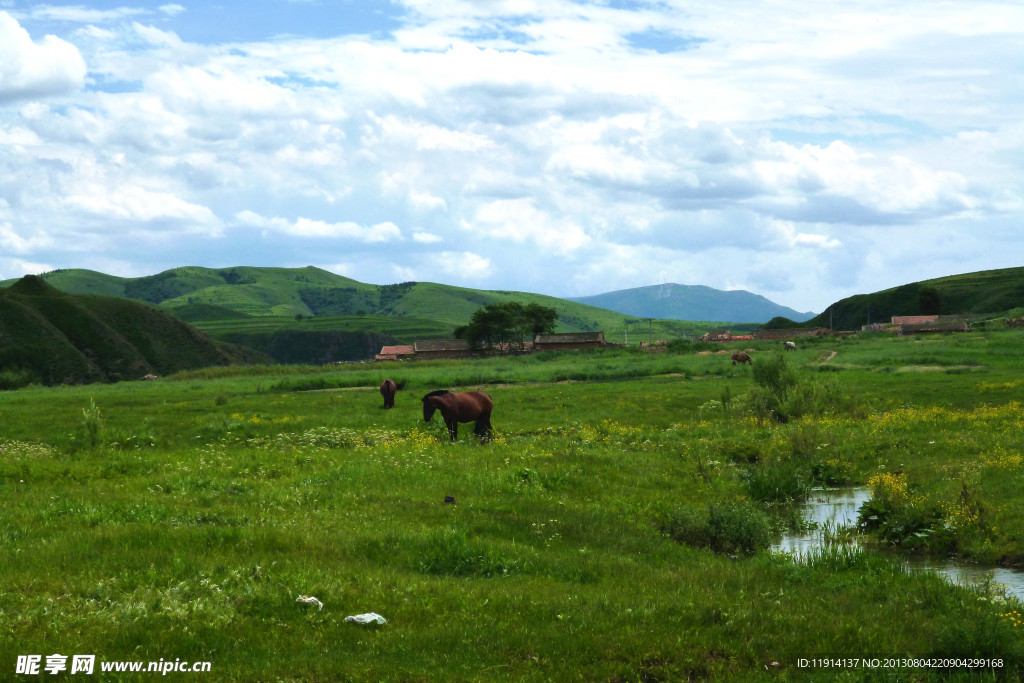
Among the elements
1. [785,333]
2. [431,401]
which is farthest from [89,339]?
[431,401]

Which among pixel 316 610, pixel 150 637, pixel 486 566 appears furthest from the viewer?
pixel 486 566

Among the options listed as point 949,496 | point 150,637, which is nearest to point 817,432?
point 949,496

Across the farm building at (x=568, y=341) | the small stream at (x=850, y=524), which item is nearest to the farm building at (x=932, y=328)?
the farm building at (x=568, y=341)

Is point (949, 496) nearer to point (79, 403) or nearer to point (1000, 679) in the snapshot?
point (1000, 679)

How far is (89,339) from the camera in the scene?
490 ft

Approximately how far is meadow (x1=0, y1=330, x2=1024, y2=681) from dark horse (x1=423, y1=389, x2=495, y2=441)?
1.38 meters

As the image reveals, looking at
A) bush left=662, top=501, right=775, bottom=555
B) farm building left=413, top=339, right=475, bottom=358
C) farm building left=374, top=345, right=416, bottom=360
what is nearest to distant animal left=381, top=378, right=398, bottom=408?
bush left=662, top=501, right=775, bottom=555

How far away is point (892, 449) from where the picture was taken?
91.4 ft

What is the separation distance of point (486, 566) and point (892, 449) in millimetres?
19161

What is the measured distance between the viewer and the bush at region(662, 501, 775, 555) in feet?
54.9

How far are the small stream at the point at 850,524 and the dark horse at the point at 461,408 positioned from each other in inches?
489

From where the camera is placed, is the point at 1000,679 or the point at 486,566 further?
the point at 486,566

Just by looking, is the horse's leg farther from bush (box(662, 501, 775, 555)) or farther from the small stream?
bush (box(662, 501, 775, 555))

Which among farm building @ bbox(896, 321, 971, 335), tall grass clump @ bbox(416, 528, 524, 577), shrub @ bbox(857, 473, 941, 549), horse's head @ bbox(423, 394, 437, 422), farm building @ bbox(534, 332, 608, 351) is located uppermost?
farm building @ bbox(896, 321, 971, 335)
